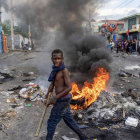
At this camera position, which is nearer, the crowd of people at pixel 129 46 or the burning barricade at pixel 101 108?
the burning barricade at pixel 101 108

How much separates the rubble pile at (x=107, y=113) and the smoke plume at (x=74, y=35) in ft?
7.21

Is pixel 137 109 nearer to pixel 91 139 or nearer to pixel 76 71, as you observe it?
pixel 91 139

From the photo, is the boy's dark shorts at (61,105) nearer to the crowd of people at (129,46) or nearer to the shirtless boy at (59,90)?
the shirtless boy at (59,90)

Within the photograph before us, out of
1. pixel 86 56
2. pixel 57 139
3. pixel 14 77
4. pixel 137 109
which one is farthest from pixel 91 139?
pixel 14 77

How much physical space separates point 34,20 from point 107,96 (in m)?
5.85

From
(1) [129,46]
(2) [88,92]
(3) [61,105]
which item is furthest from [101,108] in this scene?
(1) [129,46]

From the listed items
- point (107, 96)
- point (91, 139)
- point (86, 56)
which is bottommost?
point (91, 139)

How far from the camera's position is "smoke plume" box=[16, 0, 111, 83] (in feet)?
24.1

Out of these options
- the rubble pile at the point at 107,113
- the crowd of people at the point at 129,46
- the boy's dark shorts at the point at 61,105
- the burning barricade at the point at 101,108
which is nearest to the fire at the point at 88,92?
the burning barricade at the point at 101,108

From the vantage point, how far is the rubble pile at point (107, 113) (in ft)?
13.5

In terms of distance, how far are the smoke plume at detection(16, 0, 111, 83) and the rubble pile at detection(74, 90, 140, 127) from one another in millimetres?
2199

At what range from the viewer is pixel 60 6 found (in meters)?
7.91

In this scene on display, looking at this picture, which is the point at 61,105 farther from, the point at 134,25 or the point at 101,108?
the point at 134,25

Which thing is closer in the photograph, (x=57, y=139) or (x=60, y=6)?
(x=57, y=139)
